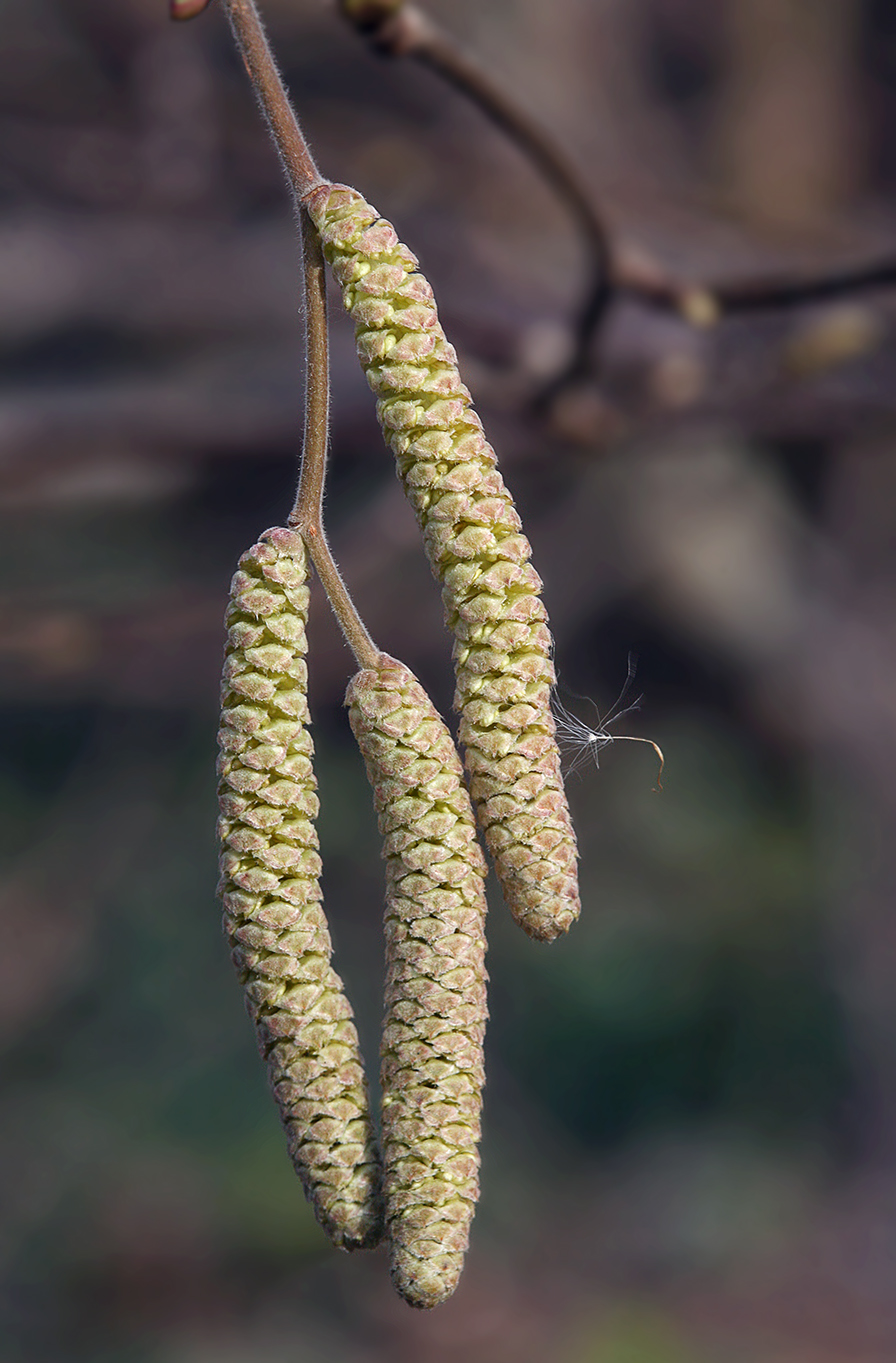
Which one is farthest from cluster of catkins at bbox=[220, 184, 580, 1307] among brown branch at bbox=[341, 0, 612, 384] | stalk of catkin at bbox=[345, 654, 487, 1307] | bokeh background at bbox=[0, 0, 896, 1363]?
bokeh background at bbox=[0, 0, 896, 1363]

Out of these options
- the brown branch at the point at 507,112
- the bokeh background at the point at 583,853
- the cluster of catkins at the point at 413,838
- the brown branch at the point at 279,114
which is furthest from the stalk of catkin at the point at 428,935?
the bokeh background at the point at 583,853

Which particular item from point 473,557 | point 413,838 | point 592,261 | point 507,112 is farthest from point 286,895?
point 592,261

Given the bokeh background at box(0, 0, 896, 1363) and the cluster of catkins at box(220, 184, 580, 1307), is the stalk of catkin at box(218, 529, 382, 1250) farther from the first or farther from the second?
the bokeh background at box(0, 0, 896, 1363)

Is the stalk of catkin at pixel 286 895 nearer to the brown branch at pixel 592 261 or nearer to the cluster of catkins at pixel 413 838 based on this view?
the cluster of catkins at pixel 413 838

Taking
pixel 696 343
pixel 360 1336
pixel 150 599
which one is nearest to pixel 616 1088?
pixel 360 1336

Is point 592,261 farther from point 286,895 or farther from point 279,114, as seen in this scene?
point 286,895
